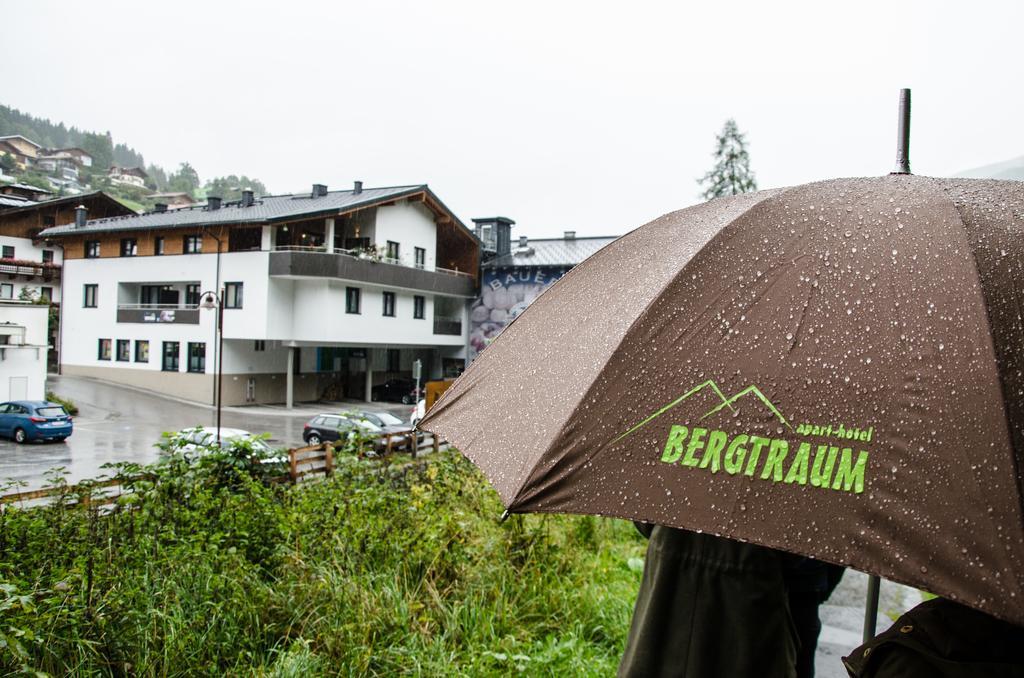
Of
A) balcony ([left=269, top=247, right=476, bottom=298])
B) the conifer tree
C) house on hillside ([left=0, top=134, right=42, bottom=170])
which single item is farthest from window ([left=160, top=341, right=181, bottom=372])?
the conifer tree

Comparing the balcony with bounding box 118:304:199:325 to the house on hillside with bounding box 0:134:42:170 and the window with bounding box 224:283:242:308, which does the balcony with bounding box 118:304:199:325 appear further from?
the window with bounding box 224:283:242:308

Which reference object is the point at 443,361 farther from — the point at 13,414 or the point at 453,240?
the point at 13,414

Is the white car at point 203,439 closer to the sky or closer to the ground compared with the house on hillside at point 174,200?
closer to the ground

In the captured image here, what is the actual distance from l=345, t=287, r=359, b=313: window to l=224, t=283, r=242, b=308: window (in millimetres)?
5121

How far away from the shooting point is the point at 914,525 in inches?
38.7

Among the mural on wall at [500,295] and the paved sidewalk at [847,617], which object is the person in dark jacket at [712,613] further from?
the mural on wall at [500,295]

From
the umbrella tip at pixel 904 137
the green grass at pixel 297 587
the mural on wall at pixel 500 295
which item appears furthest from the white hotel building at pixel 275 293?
the umbrella tip at pixel 904 137

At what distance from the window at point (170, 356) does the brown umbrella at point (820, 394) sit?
7478 mm

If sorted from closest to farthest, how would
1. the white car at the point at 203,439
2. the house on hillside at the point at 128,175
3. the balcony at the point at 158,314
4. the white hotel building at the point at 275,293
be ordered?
the white car at the point at 203,439 → the house on hillside at the point at 128,175 → the white hotel building at the point at 275,293 → the balcony at the point at 158,314

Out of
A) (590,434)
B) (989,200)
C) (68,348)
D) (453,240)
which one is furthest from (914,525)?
(453,240)

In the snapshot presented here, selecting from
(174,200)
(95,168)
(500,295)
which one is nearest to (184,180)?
(174,200)

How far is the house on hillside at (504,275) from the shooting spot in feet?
83.1

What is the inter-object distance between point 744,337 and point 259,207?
1156 centimetres

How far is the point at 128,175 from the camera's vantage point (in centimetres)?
571
